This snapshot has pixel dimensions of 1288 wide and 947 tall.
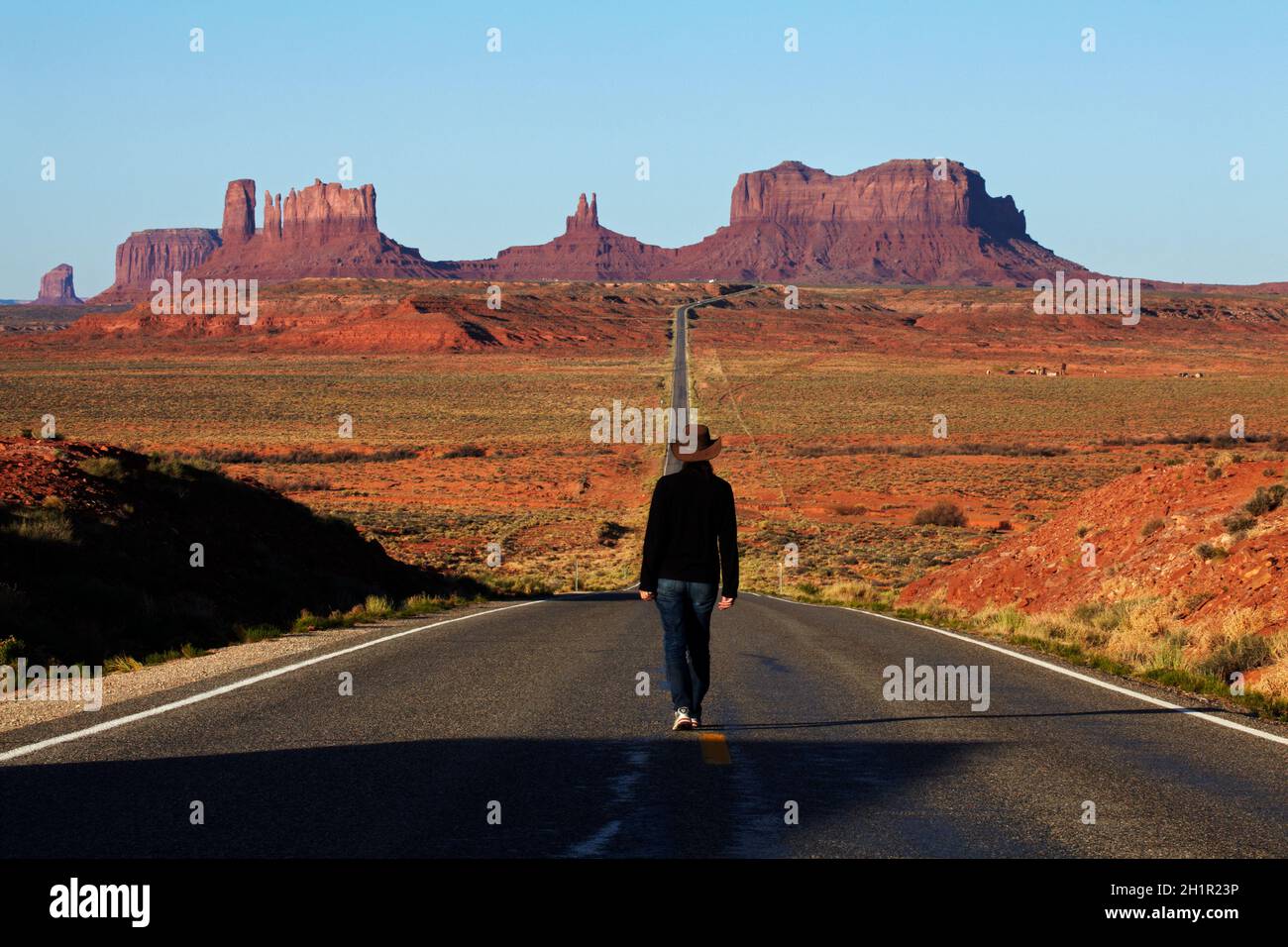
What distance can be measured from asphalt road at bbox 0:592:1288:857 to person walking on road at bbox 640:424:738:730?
0.52m

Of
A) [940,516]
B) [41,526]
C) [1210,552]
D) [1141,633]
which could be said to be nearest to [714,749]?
[1141,633]

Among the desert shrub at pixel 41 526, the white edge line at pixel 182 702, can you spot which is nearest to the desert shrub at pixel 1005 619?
the white edge line at pixel 182 702

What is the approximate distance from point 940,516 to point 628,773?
3836cm

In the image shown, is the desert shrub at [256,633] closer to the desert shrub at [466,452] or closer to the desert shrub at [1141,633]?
the desert shrub at [1141,633]

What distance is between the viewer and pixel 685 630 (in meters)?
8.70

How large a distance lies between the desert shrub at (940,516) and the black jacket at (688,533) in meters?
36.7

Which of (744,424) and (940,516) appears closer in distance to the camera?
(940,516)

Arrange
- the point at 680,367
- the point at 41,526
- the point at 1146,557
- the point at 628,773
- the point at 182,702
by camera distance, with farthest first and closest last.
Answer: the point at 680,367 < the point at 1146,557 < the point at 41,526 < the point at 182,702 < the point at 628,773

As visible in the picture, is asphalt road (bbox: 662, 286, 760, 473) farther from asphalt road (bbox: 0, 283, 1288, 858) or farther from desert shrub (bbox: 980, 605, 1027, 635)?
asphalt road (bbox: 0, 283, 1288, 858)

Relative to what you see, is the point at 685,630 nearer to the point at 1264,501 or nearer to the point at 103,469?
the point at 1264,501

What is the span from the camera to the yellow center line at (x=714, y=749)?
7.85 m

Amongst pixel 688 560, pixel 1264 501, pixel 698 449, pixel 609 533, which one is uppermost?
pixel 698 449

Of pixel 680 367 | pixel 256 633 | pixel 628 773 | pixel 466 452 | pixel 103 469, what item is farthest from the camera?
pixel 680 367

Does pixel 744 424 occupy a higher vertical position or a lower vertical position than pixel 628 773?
higher
